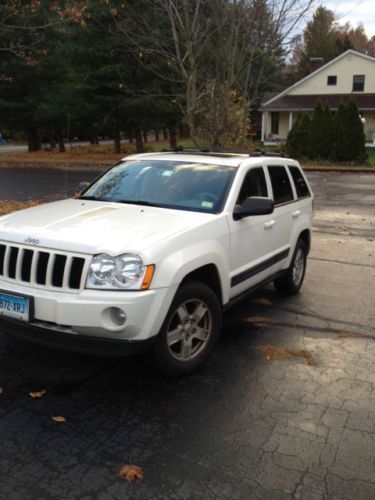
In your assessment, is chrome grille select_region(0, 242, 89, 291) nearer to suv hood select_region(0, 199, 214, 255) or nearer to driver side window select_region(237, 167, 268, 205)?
suv hood select_region(0, 199, 214, 255)

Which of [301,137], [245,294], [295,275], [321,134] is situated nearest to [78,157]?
[301,137]

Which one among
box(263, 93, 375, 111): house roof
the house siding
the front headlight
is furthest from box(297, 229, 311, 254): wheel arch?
the house siding

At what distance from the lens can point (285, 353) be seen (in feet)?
14.7

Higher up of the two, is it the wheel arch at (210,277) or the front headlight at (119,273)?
the front headlight at (119,273)

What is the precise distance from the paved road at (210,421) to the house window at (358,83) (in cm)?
4078

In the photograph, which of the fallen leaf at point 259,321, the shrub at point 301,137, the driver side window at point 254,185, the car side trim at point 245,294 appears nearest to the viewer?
the car side trim at point 245,294

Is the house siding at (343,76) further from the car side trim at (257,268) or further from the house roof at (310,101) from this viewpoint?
the car side trim at (257,268)

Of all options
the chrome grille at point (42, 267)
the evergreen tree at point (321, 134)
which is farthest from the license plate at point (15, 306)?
the evergreen tree at point (321, 134)

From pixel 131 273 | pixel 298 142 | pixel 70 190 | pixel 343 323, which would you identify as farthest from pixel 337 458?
pixel 298 142

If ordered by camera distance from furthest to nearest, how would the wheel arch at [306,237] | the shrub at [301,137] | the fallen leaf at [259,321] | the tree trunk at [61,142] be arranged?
1. the tree trunk at [61,142]
2. the shrub at [301,137]
3. the wheel arch at [306,237]
4. the fallen leaf at [259,321]

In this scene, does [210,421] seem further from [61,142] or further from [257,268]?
[61,142]

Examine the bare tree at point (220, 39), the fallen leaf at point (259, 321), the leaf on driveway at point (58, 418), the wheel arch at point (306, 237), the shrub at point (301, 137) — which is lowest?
the leaf on driveway at point (58, 418)

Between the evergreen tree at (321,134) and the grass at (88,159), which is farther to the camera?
the evergreen tree at (321,134)

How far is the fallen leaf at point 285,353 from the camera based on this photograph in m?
4.39
